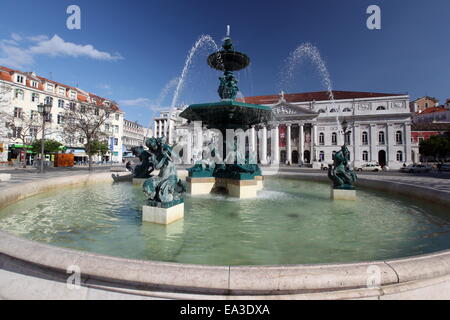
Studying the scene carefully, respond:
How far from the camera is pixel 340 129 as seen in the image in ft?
173

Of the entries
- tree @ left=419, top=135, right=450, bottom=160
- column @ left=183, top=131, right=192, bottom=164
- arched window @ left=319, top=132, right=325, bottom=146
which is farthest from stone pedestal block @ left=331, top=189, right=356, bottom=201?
tree @ left=419, top=135, right=450, bottom=160

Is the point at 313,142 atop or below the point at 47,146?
atop

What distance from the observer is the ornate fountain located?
8.69 m

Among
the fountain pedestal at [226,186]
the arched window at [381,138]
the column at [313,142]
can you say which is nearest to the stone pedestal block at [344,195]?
the fountain pedestal at [226,186]

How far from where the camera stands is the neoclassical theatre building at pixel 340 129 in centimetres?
5200

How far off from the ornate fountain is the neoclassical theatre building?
4140 centimetres

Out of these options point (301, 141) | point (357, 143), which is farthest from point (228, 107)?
point (357, 143)

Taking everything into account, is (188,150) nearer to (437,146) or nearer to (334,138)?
(334,138)

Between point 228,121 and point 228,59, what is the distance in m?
2.95

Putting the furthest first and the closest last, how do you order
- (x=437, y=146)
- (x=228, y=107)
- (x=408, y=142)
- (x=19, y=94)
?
(x=408, y=142), (x=437, y=146), (x=19, y=94), (x=228, y=107)

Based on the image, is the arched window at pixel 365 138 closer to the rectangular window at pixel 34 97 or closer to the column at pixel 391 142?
the column at pixel 391 142

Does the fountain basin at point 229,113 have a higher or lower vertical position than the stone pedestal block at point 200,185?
higher

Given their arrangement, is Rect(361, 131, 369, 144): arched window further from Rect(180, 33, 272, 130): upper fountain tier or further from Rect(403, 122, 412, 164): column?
Rect(180, 33, 272, 130): upper fountain tier
